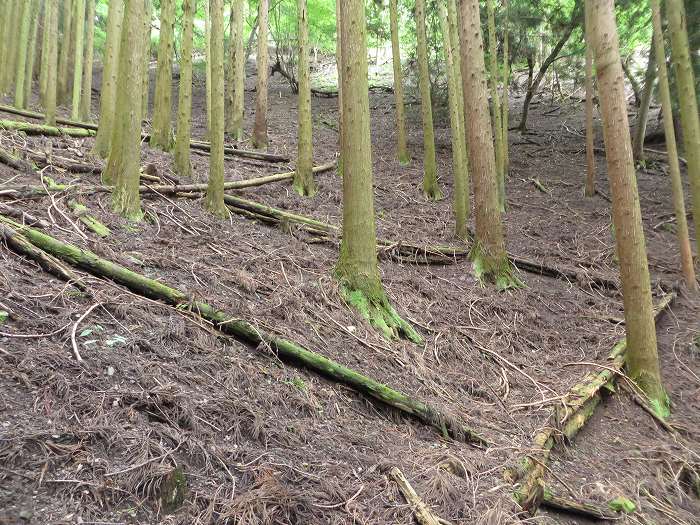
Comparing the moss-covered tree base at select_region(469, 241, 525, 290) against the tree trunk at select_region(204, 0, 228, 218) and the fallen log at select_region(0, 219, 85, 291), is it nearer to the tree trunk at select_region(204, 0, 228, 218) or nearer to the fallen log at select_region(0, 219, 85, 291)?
the tree trunk at select_region(204, 0, 228, 218)

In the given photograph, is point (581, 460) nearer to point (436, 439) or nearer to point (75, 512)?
point (436, 439)

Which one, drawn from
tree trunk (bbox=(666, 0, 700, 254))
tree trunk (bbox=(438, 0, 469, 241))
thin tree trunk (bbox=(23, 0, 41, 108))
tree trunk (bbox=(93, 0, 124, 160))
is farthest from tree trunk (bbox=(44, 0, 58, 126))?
tree trunk (bbox=(666, 0, 700, 254))

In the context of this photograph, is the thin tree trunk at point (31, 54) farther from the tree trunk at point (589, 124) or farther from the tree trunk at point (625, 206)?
the tree trunk at point (589, 124)

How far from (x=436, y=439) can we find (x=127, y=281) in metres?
2.93

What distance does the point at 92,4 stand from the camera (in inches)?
570

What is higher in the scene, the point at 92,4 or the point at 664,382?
the point at 92,4

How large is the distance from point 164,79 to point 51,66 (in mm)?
1975

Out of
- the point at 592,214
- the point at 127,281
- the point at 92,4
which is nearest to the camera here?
the point at 127,281

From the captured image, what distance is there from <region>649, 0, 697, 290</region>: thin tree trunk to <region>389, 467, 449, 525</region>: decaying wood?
7.78 meters

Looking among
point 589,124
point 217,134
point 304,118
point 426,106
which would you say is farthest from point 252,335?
point 589,124

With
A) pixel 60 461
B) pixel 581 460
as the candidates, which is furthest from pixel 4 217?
pixel 581 460

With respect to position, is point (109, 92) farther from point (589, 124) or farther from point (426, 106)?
point (589, 124)

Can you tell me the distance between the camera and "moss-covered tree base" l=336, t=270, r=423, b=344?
570cm

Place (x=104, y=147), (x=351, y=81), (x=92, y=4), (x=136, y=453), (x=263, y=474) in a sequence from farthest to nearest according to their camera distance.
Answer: (x=92, y=4), (x=104, y=147), (x=351, y=81), (x=263, y=474), (x=136, y=453)
